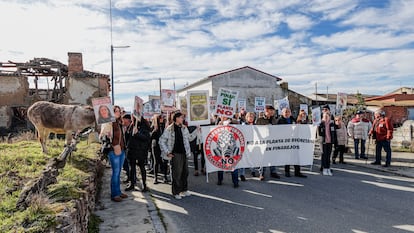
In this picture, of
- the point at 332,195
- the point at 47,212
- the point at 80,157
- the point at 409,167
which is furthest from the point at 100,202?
the point at 409,167

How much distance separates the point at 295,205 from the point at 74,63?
18.0 m

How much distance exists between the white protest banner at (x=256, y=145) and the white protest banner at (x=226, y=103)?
2.19 feet

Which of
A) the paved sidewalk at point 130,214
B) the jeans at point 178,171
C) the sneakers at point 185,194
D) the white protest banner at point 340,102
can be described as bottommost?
the paved sidewalk at point 130,214

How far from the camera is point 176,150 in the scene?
720cm

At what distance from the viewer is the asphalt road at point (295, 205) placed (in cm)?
531

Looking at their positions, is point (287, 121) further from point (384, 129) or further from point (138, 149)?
point (138, 149)

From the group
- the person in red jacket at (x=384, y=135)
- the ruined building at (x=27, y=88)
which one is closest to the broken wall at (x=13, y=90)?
the ruined building at (x=27, y=88)

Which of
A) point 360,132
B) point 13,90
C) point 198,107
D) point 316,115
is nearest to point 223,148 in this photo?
point 198,107

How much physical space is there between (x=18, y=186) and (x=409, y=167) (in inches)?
424

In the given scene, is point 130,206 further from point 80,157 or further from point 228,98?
point 228,98

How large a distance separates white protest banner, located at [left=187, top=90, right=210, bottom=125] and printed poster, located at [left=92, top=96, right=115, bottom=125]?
206cm

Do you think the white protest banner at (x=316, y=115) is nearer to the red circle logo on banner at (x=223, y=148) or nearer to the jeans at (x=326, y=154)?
the jeans at (x=326, y=154)

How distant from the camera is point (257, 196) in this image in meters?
7.16

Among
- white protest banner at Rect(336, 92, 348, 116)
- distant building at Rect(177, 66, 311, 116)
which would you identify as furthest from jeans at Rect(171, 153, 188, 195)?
distant building at Rect(177, 66, 311, 116)
